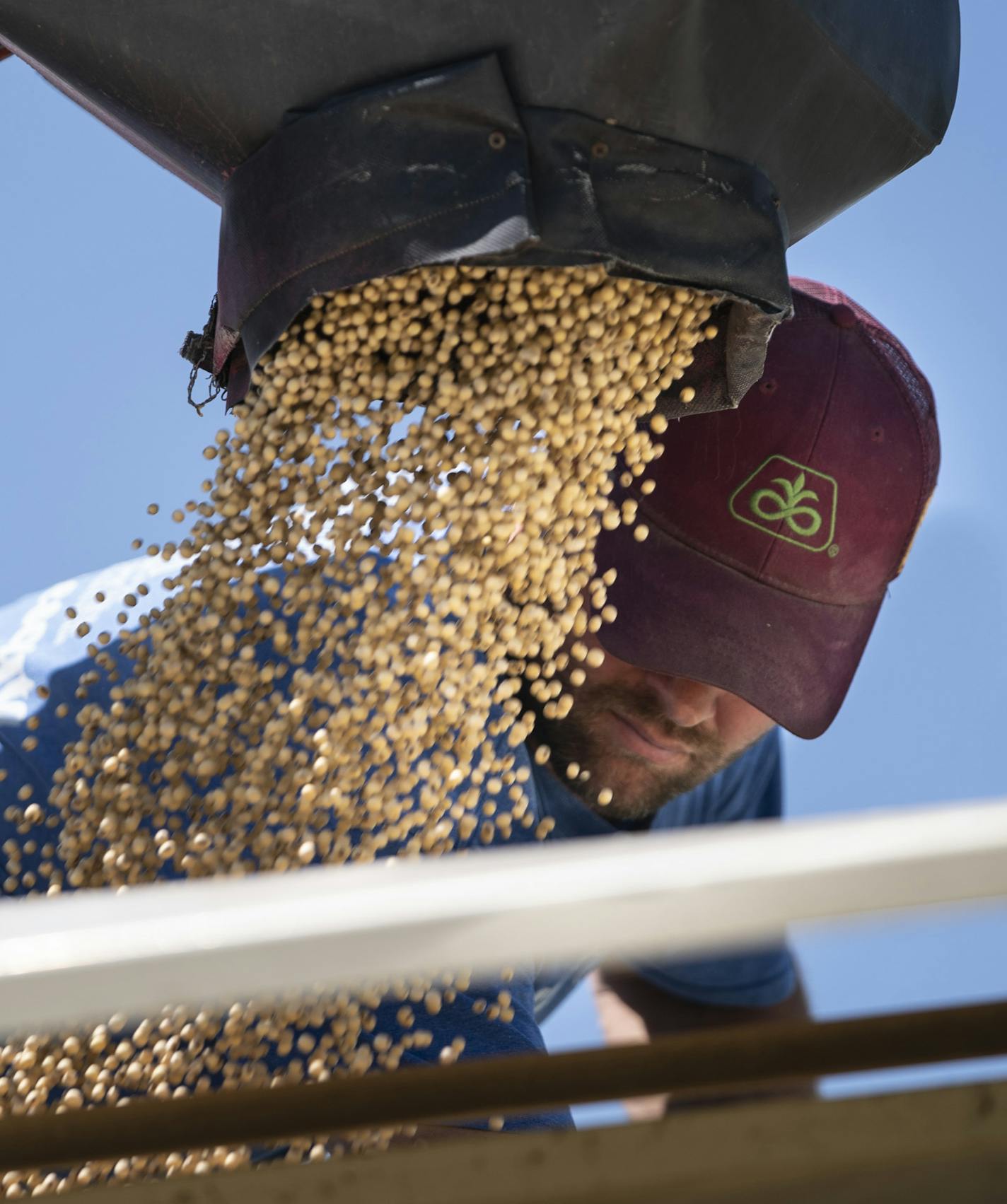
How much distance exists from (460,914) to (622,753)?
53.7 inches

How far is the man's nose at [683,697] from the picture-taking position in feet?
5.24

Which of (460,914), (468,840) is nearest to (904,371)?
(468,840)

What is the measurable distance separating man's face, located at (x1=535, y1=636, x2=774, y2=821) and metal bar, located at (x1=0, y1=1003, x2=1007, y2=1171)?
44.9 inches

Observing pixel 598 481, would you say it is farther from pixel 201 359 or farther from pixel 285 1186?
pixel 285 1186

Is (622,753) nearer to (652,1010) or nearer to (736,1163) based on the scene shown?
(652,1010)

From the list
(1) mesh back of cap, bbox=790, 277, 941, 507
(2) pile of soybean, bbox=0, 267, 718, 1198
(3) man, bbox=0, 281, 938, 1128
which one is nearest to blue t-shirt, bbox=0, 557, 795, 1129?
(3) man, bbox=0, 281, 938, 1128

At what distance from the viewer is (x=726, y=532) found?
1474 millimetres

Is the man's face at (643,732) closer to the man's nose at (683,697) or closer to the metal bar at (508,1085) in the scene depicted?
the man's nose at (683,697)

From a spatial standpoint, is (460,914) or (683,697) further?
(683,697)

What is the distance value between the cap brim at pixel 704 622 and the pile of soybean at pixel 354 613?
0.51 metres

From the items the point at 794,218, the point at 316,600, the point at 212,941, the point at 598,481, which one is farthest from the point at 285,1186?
the point at 794,218

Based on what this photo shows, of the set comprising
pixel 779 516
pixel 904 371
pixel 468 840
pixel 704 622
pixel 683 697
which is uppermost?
pixel 904 371

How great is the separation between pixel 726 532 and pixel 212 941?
1253mm

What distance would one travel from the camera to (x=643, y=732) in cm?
163
